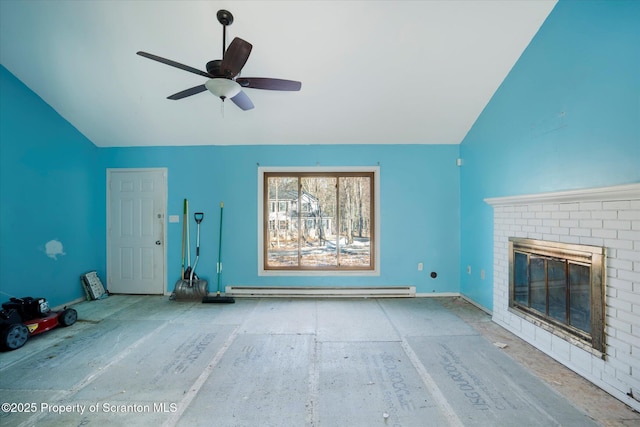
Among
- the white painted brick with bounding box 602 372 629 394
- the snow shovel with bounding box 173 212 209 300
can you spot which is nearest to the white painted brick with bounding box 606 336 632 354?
the white painted brick with bounding box 602 372 629 394

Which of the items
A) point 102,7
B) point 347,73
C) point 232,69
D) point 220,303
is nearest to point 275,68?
point 347,73

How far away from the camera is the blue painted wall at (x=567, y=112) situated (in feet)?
6.37

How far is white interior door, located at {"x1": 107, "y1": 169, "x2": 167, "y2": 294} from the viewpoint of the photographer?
431 cm

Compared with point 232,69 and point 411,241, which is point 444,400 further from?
point 232,69

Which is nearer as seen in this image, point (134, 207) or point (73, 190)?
point (73, 190)

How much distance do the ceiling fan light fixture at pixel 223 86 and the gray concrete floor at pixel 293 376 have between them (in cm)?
229

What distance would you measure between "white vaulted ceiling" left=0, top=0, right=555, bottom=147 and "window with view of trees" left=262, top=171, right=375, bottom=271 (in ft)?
2.27

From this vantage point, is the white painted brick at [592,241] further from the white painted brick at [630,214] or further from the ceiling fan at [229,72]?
the ceiling fan at [229,72]

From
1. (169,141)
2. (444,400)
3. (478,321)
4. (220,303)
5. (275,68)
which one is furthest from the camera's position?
(169,141)

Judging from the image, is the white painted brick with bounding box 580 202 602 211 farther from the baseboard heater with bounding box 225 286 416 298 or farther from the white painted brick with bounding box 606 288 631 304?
the baseboard heater with bounding box 225 286 416 298

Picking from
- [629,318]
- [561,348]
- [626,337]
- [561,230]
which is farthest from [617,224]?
[561,348]

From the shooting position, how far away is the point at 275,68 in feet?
10.0

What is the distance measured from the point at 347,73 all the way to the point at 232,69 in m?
1.60

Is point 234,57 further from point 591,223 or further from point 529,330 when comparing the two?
point 529,330
